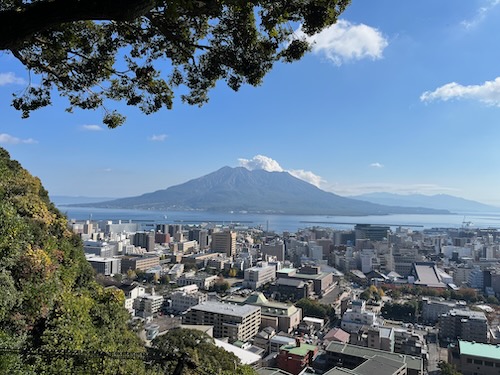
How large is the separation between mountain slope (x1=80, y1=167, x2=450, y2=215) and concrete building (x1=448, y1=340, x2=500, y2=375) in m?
80.1

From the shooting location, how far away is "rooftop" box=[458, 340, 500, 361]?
9.46 meters

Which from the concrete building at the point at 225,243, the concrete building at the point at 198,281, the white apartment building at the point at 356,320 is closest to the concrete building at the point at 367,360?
the white apartment building at the point at 356,320

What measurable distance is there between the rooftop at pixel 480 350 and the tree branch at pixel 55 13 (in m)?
11.6

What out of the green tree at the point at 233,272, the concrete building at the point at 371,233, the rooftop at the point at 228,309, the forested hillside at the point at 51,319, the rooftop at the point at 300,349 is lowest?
the green tree at the point at 233,272

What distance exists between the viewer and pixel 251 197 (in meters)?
105

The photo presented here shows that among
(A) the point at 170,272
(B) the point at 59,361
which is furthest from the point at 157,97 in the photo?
(A) the point at 170,272

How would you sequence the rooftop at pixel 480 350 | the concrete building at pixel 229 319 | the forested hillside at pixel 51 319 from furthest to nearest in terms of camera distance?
the concrete building at pixel 229 319
the rooftop at pixel 480 350
the forested hillside at pixel 51 319

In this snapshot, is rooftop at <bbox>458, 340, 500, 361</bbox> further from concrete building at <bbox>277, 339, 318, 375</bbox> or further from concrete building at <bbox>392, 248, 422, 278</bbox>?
concrete building at <bbox>392, 248, 422, 278</bbox>

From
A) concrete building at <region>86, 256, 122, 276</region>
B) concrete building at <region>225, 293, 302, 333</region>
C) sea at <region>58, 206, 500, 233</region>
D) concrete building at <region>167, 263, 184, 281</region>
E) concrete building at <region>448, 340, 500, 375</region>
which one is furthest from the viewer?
sea at <region>58, 206, 500, 233</region>

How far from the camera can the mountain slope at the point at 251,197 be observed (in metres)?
96.6

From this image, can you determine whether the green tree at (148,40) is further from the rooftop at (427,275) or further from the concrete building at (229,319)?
the rooftop at (427,275)

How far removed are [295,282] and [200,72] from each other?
57.6 feet

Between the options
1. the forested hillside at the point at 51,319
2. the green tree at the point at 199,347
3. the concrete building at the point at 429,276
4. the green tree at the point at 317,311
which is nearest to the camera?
the forested hillside at the point at 51,319

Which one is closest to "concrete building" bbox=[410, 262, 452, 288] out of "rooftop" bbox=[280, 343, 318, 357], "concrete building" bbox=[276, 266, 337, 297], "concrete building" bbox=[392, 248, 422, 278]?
"concrete building" bbox=[392, 248, 422, 278]
